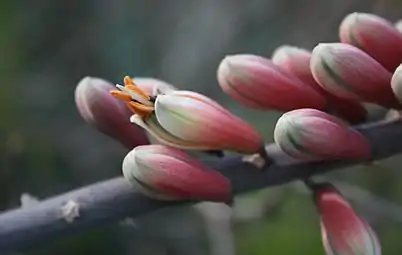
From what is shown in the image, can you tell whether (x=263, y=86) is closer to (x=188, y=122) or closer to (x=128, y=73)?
(x=188, y=122)

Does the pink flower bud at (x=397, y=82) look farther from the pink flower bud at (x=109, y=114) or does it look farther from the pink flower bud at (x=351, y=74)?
the pink flower bud at (x=109, y=114)

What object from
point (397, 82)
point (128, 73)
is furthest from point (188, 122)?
point (128, 73)

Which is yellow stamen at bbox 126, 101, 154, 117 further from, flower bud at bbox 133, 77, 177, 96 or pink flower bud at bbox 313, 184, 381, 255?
pink flower bud at bbox 313, 184, 381, 255

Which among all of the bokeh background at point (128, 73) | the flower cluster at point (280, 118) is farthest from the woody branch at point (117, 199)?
the bokeh background at point (128, 73)

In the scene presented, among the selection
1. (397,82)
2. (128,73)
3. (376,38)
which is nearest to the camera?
(397,82)

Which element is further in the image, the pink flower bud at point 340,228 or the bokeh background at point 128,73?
the bokeh background at point 128,73

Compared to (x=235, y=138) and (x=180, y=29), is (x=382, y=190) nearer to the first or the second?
(x=180, y=29)
